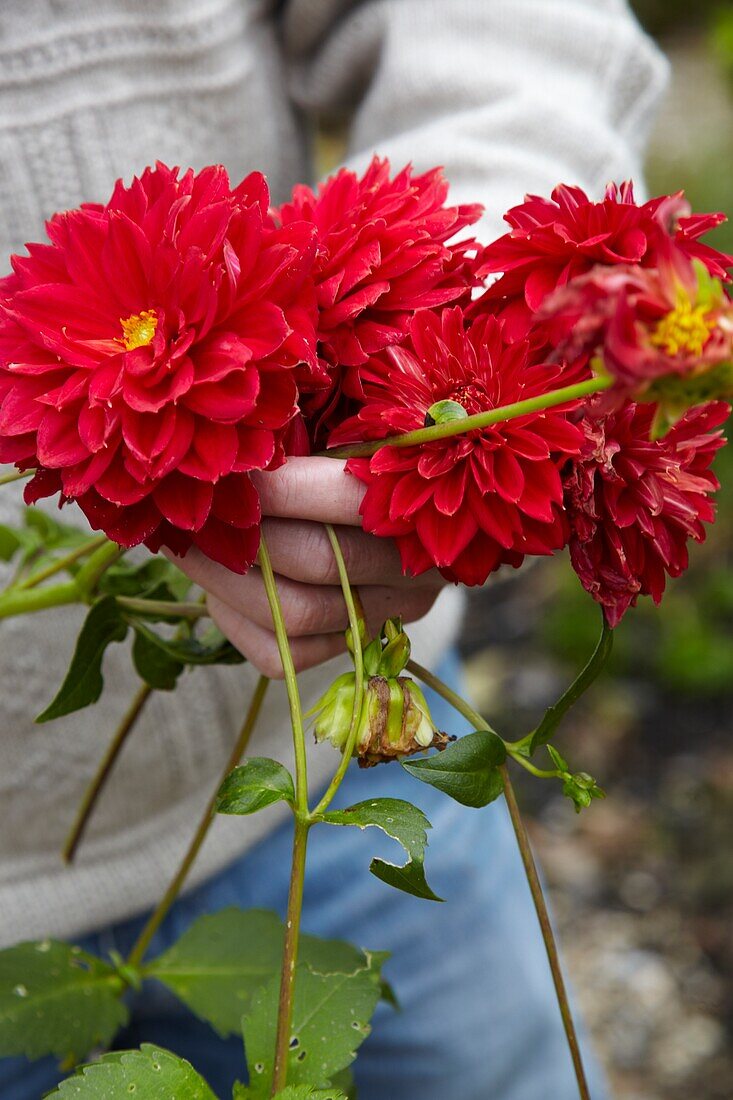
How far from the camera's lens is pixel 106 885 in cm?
58

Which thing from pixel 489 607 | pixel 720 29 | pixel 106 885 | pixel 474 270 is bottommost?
pixel 489 607

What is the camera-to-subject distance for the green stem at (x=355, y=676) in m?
0.26

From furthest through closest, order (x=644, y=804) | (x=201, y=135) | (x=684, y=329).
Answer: (x=644, y=804)
(x=201, y=135)
(x=684, y=329)

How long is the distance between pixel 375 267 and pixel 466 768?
12cm

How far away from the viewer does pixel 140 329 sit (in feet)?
0.90

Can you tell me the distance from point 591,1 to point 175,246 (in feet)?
1.52

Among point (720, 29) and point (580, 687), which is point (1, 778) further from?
point (720, 29)

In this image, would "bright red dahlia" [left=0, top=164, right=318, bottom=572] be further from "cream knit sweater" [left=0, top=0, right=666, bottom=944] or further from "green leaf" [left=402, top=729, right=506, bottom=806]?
"cream knit sweater" [left=0, top=0, right=666, bottom=944]

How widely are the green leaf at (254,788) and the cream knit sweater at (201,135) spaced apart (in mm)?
284

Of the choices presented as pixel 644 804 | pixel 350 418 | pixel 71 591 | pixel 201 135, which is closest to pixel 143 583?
pixel 71 591

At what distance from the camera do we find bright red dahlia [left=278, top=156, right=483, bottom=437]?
276mm

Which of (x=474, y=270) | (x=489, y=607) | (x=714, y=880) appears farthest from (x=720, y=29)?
(x=474, y=270)

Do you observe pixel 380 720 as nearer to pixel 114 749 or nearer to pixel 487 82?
pixel 114 749

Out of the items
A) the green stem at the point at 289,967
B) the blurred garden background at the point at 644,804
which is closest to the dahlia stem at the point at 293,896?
the green stem at the point at 289,967
